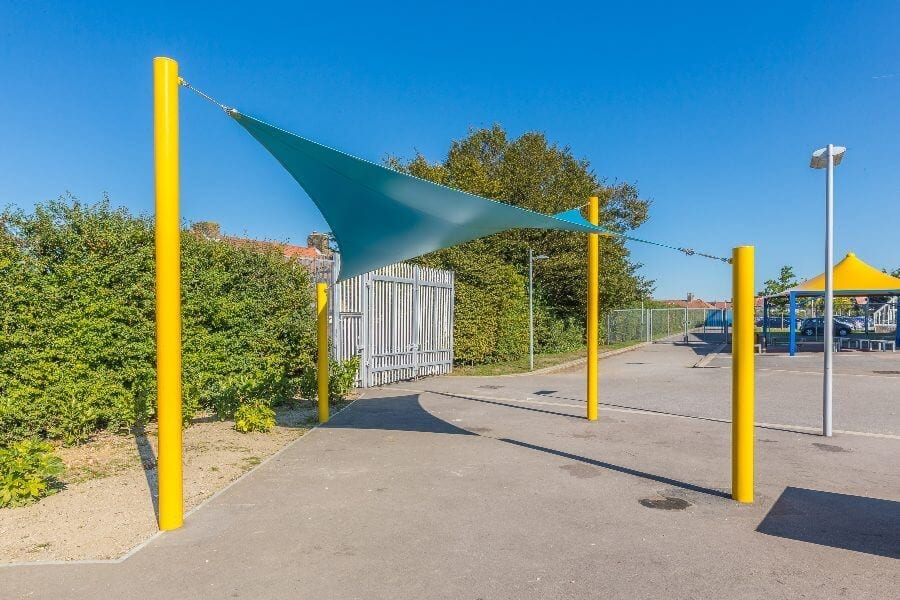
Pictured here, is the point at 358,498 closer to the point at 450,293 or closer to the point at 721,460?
the point at 721,460

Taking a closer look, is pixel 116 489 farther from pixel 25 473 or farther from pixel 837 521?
pixel 837 521

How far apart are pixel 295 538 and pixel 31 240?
4877mm

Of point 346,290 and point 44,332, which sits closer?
point 44,332

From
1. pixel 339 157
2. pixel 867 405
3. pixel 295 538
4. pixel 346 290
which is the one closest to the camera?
pixel 295 538

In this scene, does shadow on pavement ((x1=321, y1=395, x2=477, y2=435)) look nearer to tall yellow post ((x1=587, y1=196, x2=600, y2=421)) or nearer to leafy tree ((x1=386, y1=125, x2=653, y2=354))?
tall yellow post ((x1=587, y1=196, x2=600, y2=421))

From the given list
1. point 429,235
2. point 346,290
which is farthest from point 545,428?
point 346,290

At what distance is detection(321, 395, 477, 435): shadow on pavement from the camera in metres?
8.32

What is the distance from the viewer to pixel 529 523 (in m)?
4.48

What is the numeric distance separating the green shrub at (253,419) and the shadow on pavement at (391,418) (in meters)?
0.83

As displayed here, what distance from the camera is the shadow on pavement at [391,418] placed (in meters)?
8.32

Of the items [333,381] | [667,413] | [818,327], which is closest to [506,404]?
[667,413]

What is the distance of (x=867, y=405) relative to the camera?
10562 millimetres

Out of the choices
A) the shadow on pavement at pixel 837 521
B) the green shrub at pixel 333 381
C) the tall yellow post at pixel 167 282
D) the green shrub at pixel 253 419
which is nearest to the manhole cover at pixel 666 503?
the shadow on pavement at pixel 837 521

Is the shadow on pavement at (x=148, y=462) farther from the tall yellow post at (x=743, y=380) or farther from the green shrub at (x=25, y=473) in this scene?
the tall yellow post at (x=743, y=380)
